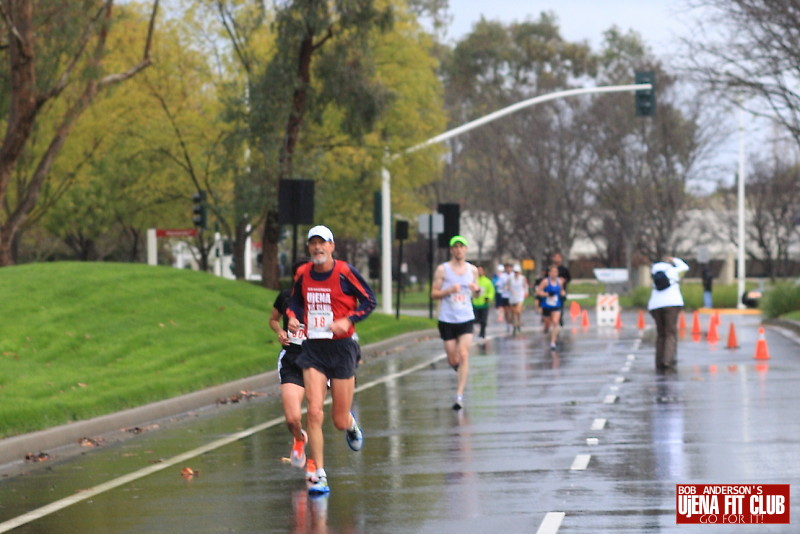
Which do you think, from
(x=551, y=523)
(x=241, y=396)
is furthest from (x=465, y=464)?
(x=241, y=396)

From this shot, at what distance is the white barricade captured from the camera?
41.6 meters

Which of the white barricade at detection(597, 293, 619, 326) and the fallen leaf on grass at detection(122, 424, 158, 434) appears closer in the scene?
the fallen leaf on grass at detection(122, 424, 158, 434)

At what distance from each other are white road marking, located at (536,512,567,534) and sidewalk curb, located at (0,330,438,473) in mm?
5713

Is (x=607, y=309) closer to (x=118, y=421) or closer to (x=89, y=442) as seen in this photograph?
(x=118, y=421)

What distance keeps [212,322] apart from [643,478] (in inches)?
749

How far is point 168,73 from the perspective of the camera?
164 ft

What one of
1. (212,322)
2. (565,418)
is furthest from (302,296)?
(212,322)

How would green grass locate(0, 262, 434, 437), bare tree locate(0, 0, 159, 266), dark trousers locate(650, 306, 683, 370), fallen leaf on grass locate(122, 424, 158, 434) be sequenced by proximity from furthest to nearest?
bare tree locate(0, 0, 159, 266)
dark trousers locate(650, 306, 683, 370)
green grass locate(0, 262, 434, 437)
fallen leaf on grass locate(122, 424, 158, 434)

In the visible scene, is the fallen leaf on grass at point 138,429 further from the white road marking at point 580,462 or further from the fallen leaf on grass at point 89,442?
the white road marking at point 580,462

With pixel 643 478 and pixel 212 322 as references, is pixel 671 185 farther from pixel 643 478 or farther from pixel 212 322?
pixel 643 478

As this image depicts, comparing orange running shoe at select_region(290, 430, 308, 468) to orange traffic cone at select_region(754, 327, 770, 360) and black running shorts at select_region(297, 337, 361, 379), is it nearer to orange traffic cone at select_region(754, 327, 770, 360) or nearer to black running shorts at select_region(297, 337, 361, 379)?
black running shorts at select_region(297, 337, 361, 379)

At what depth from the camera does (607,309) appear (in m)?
41.8

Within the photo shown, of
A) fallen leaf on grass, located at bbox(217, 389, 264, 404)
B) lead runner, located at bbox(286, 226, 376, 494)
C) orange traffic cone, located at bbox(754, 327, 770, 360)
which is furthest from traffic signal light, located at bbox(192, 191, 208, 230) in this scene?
lead runner, located at bbox(286, 226, 376, 494)

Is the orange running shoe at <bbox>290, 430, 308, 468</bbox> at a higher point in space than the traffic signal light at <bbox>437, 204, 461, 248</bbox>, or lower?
lower
